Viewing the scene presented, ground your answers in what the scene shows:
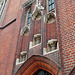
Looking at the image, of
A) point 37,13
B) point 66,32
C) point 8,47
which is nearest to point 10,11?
point 8,47

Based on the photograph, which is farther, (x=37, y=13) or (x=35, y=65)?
(x=37, y=13)

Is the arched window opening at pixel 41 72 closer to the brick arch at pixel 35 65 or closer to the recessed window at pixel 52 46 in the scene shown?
the brick arch at pixel 35 65

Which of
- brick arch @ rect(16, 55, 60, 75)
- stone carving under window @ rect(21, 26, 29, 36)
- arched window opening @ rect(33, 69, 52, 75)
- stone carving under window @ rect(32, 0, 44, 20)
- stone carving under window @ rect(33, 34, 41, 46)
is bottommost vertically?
arched window opening @ rect(33, 69, 52, 75)

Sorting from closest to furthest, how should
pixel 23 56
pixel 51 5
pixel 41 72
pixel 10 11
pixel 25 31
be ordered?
pixel 41 72 < pixel 23 56 < pixel 51 5 < pixel 25 31 < pixel 10 11

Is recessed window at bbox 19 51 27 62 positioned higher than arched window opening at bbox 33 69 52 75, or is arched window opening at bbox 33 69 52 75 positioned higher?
recessed window at bbox 19 51 27 62

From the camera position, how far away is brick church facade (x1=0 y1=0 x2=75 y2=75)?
177 inches

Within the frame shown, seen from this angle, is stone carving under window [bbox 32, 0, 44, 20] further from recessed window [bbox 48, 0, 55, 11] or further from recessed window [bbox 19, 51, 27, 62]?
recessed window [bbox 19, 51, 27, 62]

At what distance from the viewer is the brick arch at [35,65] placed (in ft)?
15.9

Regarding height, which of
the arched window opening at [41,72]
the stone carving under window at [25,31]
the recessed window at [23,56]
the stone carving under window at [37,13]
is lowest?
the arched window opening at [41,72]

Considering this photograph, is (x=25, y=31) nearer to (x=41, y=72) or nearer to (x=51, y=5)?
(x=51, y=5)

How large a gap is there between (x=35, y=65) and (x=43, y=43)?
3.31 ft

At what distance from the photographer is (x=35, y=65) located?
5.49 m


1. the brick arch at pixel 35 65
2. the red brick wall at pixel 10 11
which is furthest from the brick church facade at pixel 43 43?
the red brick wall at pixel 10 11

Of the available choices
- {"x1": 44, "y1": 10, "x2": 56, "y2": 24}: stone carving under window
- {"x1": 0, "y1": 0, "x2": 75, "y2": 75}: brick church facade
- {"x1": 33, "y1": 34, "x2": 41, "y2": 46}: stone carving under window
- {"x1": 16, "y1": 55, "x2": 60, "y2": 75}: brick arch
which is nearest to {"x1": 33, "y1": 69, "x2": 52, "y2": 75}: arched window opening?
{"x1": 0, "y1": 0, "x2": 75, "y2": 75}: brick church facade
